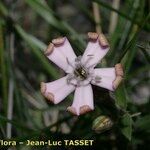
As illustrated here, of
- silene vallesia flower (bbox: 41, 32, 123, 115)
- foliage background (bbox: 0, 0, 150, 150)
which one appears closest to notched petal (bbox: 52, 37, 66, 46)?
silene vallesia flower (bbox: 41, 32, 123, 115)

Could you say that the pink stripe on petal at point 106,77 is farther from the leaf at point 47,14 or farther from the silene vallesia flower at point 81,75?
the leaf at point 47,14

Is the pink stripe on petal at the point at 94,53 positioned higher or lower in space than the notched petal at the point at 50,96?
higher

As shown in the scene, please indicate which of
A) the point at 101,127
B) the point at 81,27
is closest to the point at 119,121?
the point at 101,127

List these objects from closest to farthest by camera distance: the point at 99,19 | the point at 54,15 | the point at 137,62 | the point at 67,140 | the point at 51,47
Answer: the point at 51,47 < the point at 67,140 < the point at 54,15 < the point at 99,19 < the point at 137,62

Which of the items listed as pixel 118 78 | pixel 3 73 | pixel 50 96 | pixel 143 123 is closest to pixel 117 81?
pixel 118 78

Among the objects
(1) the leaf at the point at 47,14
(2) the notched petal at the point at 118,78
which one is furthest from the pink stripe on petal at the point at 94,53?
(1) the leaf at the point at 47,14

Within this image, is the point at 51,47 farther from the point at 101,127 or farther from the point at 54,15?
the point at 54,15
